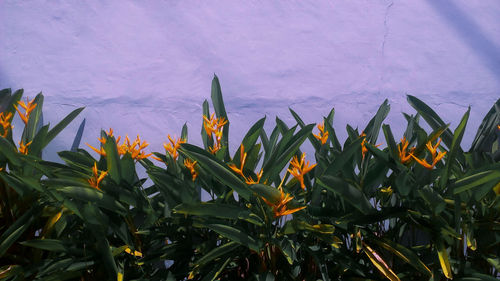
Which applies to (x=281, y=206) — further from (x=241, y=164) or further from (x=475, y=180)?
(x=475, y=180)

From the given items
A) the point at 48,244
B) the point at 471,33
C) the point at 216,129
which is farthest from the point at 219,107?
the point at 471,33

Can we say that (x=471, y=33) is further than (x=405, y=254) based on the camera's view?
Yes

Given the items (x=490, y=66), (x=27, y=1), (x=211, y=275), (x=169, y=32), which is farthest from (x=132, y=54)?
(x=490, y=66)

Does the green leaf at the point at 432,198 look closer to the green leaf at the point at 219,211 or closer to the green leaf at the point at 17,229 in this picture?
the green leaf at the point at 219,211

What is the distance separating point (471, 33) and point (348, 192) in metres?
0.87

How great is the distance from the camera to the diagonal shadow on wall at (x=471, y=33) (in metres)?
1.79

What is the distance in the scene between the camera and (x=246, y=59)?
73.1 inches

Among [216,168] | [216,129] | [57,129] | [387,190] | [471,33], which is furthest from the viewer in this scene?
[471,33]

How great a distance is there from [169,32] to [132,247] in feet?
2.61

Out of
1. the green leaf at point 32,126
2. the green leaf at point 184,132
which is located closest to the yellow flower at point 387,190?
the green leaf at point 184,132

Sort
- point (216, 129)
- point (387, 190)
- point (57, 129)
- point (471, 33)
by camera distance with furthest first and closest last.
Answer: point (471, 33) < point (57, 129) < point (216, 129) < point (387, 190)

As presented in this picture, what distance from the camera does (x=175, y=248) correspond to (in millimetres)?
1431

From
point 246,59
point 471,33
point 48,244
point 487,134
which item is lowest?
point 48,244

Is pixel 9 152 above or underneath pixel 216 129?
underneath
